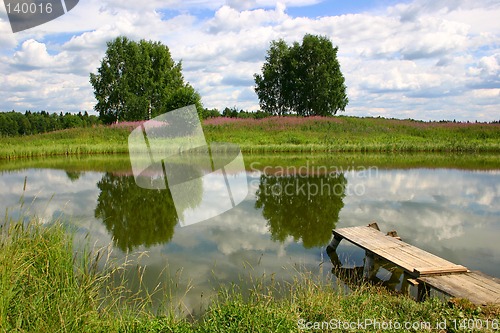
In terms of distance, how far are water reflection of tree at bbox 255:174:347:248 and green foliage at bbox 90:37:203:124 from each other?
26534 mm

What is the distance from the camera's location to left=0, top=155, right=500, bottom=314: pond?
557cm

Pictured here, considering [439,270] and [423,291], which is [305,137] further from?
[423,291]

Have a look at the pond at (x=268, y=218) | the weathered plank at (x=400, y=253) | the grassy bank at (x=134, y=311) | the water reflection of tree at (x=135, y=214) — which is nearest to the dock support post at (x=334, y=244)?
the weathered plank at (x=400, y=253)

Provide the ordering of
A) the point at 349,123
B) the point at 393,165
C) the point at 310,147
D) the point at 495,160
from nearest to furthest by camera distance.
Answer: the point at 393,165 < the point at 495,160 < the point at 310,147 < the point at 349,123

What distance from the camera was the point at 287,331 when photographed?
3270mm

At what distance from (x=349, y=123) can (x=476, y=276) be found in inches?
1114

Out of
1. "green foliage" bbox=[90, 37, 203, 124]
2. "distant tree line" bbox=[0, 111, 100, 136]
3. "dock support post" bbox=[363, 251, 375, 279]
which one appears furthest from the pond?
"distant tree line" bbox=[0, 111, 100, 136]

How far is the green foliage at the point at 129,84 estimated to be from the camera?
1499 inches

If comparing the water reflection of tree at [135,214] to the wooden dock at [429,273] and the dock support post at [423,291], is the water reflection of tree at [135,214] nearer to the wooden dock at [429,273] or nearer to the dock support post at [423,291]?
the wooden dock at [429,273]

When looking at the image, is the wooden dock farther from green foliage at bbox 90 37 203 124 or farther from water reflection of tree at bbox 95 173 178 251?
green foliage at bbox 90 37 203 124

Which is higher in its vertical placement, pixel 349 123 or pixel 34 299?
pixel 349 123

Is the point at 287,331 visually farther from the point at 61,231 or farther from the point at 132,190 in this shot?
the point at 132,190

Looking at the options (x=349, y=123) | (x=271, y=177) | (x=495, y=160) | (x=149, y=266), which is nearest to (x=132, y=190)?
(x=271, y=177)

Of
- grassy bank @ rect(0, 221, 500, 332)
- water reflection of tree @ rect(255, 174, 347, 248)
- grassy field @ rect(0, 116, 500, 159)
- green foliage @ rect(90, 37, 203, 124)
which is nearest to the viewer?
grassy bank @ rect(0, 221, 500, 332)
